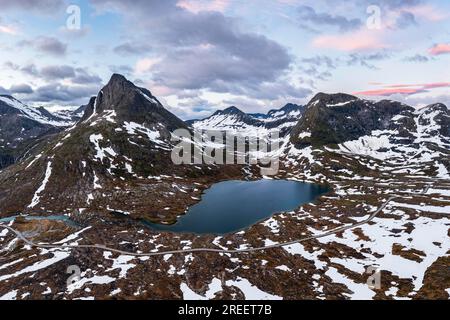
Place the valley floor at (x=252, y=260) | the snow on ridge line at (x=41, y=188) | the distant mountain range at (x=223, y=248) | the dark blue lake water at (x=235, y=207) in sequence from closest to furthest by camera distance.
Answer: the valley floor at (x=252, y=260) < the distant mountain range at (x=223, y=248) < the dark blue lake water at (x=235, y=207) < the snow on ridge line at (x=41, y=188)

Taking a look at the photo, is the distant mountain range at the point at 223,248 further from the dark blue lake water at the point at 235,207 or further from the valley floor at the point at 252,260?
the dark blue lake water at the point at 235,207

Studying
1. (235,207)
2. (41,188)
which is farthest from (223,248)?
(41,188)

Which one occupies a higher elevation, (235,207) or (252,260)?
(235,207)

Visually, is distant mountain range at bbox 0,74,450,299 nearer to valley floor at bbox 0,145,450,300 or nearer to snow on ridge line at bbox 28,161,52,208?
valley floor at bbox 0,145,450,300

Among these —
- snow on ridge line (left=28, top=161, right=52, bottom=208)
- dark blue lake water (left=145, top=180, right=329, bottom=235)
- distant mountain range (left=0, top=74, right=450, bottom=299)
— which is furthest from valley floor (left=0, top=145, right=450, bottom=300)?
snow on ridge line (left=28, top=161, right=52, bottom=208)

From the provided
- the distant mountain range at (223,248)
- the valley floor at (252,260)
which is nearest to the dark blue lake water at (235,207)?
the distant mountain range at (223,248)

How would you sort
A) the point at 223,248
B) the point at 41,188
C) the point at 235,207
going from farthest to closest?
the point at 41,188, the point at 235,207, the point at 223,248

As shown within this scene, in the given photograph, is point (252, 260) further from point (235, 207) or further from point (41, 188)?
point (41, 188)

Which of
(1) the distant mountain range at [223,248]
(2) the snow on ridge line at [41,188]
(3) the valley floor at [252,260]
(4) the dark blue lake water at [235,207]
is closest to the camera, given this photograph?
(3) the valley floor at [252,260]
